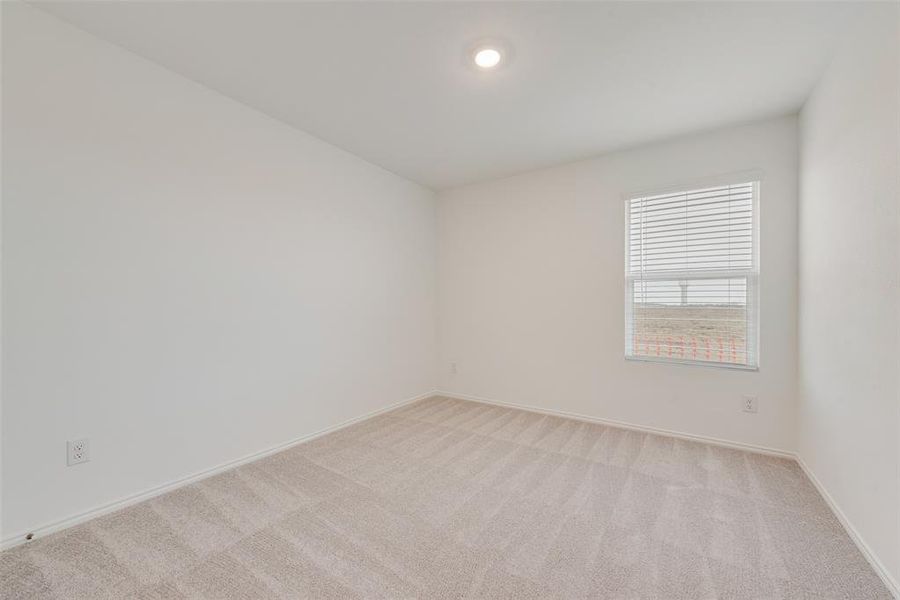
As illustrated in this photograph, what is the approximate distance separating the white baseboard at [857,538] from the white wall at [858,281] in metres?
0.03

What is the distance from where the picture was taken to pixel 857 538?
5.06ft

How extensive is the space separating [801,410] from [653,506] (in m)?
1.39

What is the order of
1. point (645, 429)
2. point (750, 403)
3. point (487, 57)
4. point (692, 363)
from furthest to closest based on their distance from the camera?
point (645, 429) < point (692, 363) < point (750, 403) < point (487, 57)

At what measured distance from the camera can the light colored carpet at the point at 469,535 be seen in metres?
1.33

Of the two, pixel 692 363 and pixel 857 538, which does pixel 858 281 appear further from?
pixel 692 363

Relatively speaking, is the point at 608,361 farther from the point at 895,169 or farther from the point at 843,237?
the point at 895,169

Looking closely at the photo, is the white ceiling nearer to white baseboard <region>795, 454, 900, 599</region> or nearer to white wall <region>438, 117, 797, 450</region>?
white wall <region>438, 117, 797, 450</region>

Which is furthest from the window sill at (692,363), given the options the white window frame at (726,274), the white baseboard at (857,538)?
the white baseboard at (857,538)

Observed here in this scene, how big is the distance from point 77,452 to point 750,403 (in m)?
4.08

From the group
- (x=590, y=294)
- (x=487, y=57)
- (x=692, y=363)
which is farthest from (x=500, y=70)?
(x=692, y=363)


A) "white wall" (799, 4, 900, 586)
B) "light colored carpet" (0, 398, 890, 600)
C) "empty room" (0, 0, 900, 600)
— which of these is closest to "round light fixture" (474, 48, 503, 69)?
"empty room" (0, 0, 900, 600)

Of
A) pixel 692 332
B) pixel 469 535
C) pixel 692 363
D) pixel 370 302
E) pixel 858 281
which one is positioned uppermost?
pixel 858 281

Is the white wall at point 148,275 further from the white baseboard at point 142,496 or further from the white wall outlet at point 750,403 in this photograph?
the white wall outlet at point 750,403

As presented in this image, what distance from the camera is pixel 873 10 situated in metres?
1.45
